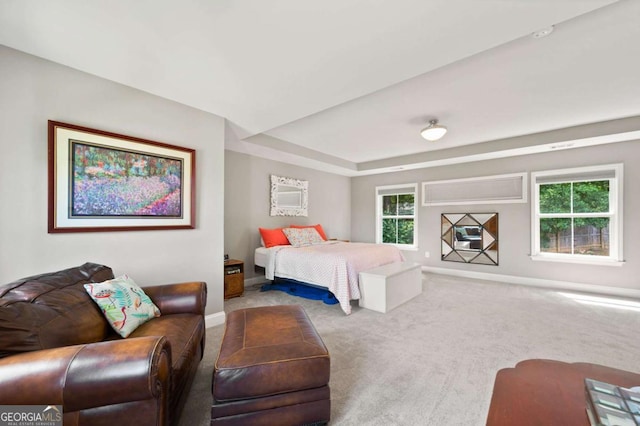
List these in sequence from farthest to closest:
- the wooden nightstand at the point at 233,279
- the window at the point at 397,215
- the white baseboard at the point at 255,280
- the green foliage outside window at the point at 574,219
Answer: the window at the point at 397,215 < the white baseboard at the point at 255,280 < the green foliage outside window at the point at 574,219 < the wooden nightstand at the point at 233,279

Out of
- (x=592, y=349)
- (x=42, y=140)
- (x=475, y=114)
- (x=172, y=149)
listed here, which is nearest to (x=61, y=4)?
(x=42, y=140)

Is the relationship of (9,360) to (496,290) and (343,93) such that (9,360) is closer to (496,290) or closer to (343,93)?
(343,93)

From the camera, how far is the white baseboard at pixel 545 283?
3.76 m

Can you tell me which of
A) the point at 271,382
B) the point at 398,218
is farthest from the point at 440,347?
the point at 398,218

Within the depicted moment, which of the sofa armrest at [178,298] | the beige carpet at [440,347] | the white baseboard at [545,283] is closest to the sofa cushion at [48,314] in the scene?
the sofa armrest at [178,298]

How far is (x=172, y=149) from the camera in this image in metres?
2.52

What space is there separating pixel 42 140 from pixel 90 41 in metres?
0.82

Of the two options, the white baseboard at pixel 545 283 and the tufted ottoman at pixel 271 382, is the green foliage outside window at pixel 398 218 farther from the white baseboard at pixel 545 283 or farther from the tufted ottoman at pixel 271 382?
the tufted ottoman at pixel 271 382

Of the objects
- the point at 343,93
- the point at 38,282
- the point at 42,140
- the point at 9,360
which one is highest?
the point at 343,93

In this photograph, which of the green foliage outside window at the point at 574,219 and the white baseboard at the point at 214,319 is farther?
the green foliage outside window at the point at 574,219

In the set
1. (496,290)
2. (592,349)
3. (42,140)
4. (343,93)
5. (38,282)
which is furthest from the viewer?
(496,290)

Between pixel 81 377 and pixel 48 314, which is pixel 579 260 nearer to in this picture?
pixel 81 377

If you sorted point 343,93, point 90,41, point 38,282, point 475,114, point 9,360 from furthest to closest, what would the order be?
point 475,114 < point 343,93 < point 90,41 < point 38,282 < point 9,360

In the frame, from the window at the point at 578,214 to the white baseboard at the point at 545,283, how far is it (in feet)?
1.27
